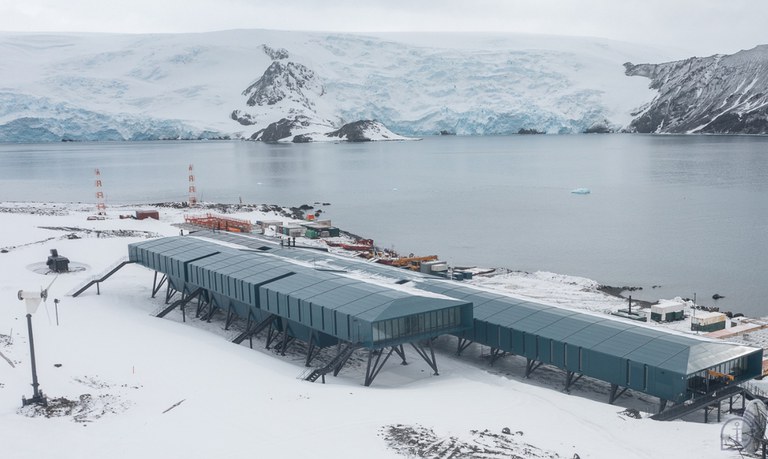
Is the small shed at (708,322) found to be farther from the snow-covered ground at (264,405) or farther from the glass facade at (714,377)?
the snow-covered ground at (264,405)

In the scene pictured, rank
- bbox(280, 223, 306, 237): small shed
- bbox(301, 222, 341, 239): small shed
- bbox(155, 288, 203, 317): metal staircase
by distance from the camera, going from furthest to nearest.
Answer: bbox(301, 222, 341, 239): small shed
bbox(280, 223, 306, 237): small shed
bbox(155, 288, 203, 317): metal staircase

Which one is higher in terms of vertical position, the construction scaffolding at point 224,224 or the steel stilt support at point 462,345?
the construction scaffolding at point 224,224

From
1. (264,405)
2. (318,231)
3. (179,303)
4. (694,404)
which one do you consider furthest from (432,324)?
(318,231)

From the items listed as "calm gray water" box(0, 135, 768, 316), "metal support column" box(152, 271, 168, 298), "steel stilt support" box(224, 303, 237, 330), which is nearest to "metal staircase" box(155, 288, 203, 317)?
"steel stilt support" box(224, 303, 237, 330)

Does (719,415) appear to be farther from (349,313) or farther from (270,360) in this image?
(270,360)

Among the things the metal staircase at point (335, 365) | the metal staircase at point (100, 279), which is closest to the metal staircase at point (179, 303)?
the metal staircase at point (100, 279)

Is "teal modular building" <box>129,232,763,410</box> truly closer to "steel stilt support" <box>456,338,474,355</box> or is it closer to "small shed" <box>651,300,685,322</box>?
"steel stilt support" <box>456,338,474,355</box>

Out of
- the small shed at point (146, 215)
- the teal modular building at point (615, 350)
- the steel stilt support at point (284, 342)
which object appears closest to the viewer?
the teal modular building at point (615, 350)

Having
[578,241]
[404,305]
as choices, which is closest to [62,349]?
[404,305]
